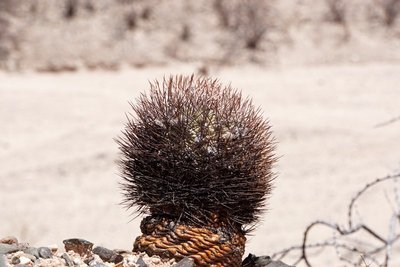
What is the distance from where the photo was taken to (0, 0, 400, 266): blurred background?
9.18 metres

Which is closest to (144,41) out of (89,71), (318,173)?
(89,71)

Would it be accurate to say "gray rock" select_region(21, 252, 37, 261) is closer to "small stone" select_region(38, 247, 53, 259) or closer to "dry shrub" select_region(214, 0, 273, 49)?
"small stone" select_region(38, 247, 53, 259)

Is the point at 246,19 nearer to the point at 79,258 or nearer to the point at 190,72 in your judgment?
the point at 190,72

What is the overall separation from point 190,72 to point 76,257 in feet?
35.7

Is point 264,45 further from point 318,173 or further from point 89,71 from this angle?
point 318,173

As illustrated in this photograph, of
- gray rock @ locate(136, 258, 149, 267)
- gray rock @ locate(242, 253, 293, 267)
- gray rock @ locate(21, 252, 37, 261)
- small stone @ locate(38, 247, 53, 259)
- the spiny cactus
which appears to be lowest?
gray rock @ locate(136, 258, 149, 267)

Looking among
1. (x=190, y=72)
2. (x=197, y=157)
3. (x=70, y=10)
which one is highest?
(x=70, y=10)

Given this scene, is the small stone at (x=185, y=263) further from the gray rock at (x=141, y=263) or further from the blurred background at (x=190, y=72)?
the blurred background at (x=190, y=72)

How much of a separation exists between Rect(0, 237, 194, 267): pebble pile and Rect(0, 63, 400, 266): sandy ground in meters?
3.59

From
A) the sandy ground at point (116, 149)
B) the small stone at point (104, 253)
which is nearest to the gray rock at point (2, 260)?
the small stone at point (104, 253)

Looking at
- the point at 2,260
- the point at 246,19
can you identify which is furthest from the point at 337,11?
the point at 2,260

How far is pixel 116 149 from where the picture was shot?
11.1m

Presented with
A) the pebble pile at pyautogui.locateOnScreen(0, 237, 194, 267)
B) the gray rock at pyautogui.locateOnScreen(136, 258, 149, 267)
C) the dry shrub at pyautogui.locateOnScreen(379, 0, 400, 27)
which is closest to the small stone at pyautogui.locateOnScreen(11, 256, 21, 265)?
the pebble pile at pyautogui.locateOnScreen(0, 237, 194, 267)

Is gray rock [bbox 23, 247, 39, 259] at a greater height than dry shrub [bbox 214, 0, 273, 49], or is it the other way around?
dry shrub [bbox 214, 0, 273, 49]
